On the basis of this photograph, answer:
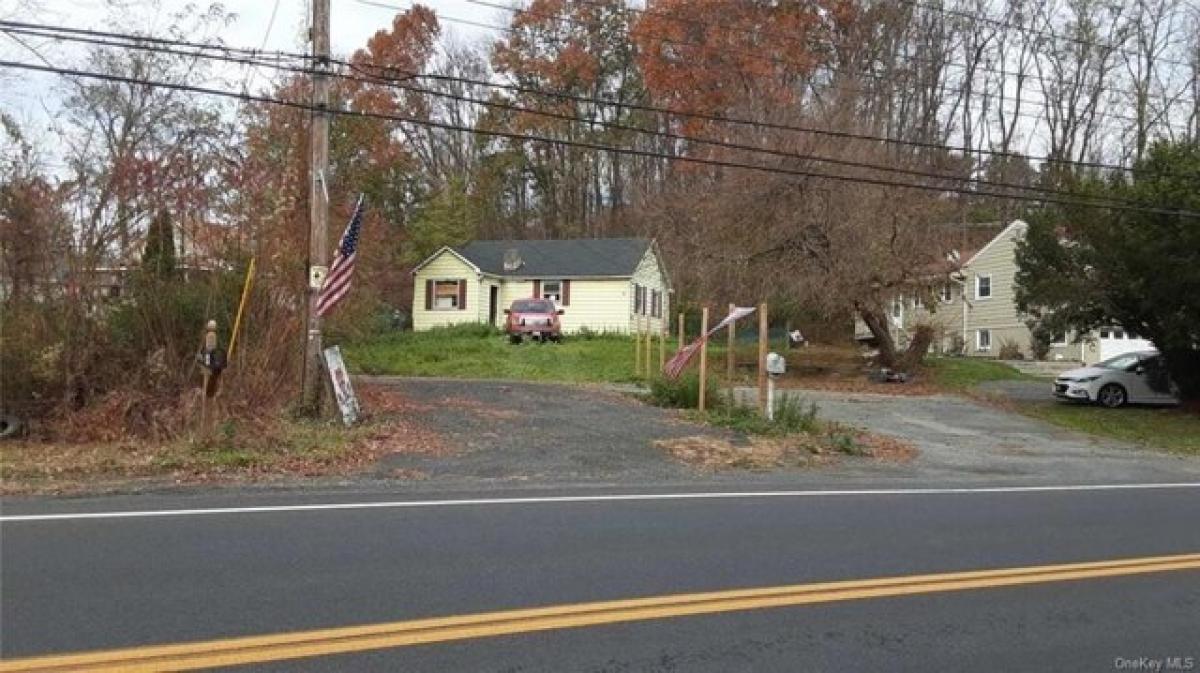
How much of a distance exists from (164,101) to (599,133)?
35.4 meters

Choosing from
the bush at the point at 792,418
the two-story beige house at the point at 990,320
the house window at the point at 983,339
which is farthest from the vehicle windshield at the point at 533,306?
the house window at the point at 983,339

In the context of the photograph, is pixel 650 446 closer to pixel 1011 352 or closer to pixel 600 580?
pixel 600 580

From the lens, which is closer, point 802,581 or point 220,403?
point 802,581

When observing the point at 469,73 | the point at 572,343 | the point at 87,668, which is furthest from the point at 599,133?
the point at 87,668

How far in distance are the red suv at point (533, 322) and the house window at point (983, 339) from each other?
73.5 ft

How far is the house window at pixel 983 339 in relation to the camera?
4819 centimetres

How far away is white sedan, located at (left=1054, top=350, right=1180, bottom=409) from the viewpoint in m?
26.2

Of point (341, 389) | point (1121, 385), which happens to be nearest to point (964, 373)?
point (1121, 385)

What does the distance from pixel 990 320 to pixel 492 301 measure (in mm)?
23606

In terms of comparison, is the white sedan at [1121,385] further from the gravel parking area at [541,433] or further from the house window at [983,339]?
the house window at [983,339]

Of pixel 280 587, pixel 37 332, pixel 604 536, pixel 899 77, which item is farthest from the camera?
pixel 899 77

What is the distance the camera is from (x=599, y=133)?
55.1m

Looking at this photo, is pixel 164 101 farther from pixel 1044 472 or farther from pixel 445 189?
pixel 445 189

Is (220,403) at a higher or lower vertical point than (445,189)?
lower
